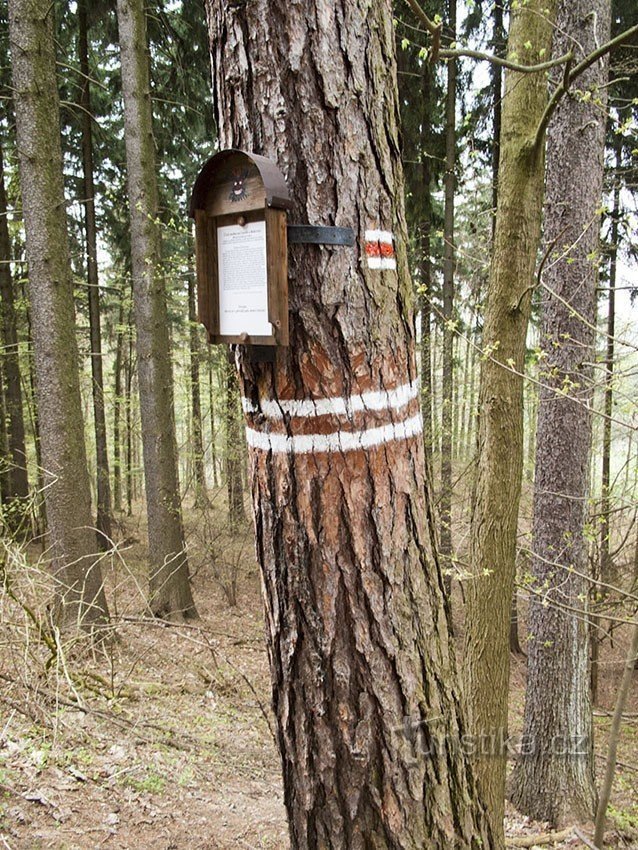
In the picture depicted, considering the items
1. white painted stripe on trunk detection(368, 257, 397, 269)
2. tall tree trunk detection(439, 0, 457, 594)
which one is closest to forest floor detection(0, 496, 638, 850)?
white painted stripe on trunk detection(368, 257, 397, 269)

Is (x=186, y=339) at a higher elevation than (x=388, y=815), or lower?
higher

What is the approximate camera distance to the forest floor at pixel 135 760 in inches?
132

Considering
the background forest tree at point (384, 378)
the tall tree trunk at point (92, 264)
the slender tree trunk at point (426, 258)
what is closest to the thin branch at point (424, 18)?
the background forest tree at point (384, 378)

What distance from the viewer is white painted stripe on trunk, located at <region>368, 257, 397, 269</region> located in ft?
4.98

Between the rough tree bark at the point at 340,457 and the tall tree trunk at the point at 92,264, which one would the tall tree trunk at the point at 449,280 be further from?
the rough tree bark at the point at 340,457

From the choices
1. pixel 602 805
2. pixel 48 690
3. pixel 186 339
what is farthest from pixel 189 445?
pixel 602 805

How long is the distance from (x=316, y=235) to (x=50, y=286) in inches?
219

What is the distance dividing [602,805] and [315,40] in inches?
99.3

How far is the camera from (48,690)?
A: 4117 millimetres

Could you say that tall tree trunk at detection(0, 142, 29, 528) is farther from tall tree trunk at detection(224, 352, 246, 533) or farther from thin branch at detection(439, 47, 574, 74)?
thin branch at detection(439, 47, 574, 74)

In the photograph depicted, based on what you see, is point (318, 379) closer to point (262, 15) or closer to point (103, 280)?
point (262, 15)

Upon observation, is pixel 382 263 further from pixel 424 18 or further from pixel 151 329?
pixel 151 329

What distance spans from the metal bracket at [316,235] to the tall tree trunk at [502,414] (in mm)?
1942

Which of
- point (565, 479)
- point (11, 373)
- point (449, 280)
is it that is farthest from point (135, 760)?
point (11, 373)
